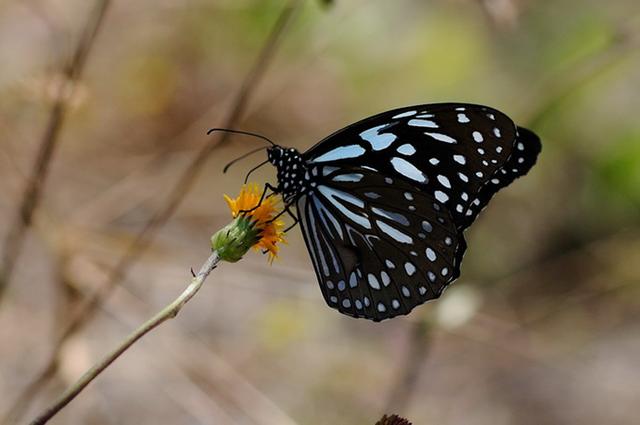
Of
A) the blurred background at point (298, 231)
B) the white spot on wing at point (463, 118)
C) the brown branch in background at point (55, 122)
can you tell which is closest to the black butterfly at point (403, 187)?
the white spot on wing at point (463, 118)

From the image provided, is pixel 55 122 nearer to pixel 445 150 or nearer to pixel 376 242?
pixel 376 242

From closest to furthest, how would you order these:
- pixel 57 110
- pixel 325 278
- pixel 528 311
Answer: pixel 325 278 < pixel 57 110 < pixel 528 311

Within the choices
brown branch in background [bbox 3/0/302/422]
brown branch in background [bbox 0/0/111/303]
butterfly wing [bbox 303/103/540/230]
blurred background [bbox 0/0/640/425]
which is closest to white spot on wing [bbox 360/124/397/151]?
butterfly wing [bbox 303/103/540/230]

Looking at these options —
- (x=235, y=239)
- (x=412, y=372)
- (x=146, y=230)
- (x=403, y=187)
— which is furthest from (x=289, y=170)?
(x=412, y=372)

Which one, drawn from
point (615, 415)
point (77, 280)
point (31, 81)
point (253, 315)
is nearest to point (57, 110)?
point (31, 81)

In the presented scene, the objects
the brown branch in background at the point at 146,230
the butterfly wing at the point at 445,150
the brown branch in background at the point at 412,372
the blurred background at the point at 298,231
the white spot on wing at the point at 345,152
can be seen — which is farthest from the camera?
the blurred background at the point at 298,231

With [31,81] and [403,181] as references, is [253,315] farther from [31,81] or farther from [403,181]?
[403,181]

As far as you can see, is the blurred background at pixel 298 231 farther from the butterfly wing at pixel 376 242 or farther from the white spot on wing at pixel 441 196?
the white spot on wing at pixel 441 196
